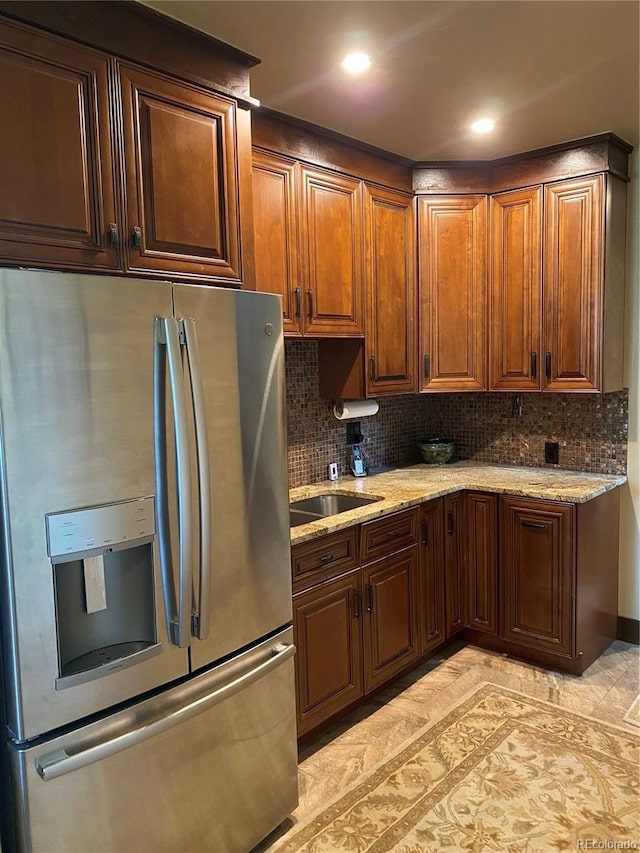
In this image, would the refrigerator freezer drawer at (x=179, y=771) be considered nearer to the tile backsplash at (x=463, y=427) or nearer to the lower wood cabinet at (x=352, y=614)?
the lower wood cabinet at (x=352, y=614)

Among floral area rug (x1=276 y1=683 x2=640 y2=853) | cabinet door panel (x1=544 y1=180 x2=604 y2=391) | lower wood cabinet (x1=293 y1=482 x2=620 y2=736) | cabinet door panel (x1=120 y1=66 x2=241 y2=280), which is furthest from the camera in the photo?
cabinet door panel (x1=544 y1=180 x2=604 y2=391)

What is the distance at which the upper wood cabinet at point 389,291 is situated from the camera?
3139 millimetres

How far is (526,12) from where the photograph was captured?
1.89m

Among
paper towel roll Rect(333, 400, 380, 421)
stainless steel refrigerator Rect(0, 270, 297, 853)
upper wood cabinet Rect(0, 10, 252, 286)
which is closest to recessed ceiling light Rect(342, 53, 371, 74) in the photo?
upper wood cabinet Rect(0, 10, 252, 286)

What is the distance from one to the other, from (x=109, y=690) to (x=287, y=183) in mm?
2094

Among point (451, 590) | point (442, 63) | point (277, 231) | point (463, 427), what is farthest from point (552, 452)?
point (442, 63)

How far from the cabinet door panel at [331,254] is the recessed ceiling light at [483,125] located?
0.60 meters

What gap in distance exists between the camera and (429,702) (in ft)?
9.48

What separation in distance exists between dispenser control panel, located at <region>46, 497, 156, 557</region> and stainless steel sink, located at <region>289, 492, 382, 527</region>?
140cm

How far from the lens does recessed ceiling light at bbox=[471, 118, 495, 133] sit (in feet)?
9.10

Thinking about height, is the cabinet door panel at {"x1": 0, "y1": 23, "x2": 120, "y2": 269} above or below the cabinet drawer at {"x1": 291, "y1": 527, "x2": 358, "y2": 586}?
above

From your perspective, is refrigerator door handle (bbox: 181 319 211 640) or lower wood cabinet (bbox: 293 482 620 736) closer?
refrigerator door handle (bbox: 181 319 211 640)

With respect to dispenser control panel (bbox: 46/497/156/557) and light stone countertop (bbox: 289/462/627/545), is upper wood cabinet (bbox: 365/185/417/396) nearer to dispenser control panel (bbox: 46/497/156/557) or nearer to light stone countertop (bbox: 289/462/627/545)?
light stone countertop (bbox: 289/462/627/545)

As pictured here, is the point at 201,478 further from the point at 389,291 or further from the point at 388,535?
the point at 389,291
